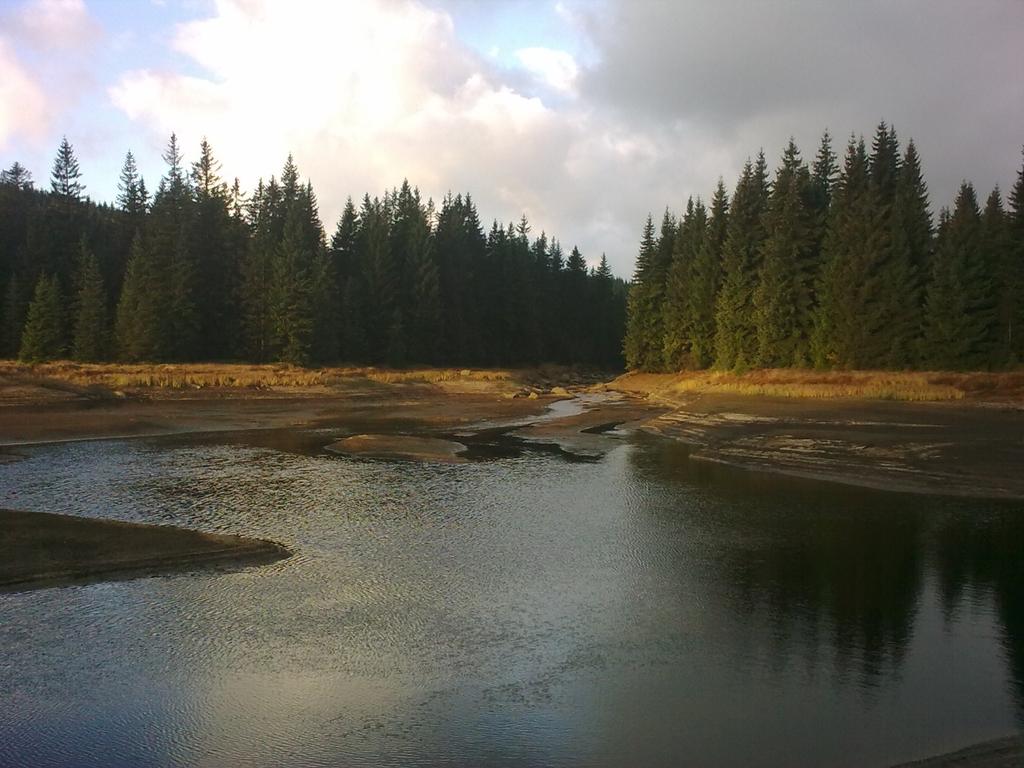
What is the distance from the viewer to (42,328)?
69.5 meters

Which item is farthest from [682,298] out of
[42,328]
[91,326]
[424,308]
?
[42,328]

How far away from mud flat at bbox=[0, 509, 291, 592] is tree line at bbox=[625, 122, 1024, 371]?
49.0 meters

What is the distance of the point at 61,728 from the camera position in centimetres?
1005

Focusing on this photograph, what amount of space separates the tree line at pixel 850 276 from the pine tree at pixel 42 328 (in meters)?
58.6

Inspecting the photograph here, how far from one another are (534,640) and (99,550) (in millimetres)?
10222

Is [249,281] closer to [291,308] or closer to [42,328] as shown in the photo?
[291,308]

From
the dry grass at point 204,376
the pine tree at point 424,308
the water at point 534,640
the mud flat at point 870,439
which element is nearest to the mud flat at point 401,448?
the water at point 534,640

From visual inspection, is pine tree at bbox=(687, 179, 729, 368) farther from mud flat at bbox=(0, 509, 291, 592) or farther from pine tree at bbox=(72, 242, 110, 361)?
mud flat at bbox=(0, 509, 291, 592)

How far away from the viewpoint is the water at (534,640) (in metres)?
9.89

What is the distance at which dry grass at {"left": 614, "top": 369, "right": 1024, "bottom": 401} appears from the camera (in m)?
45.7

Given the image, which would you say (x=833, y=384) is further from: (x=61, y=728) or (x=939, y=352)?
(x=61, y=728)

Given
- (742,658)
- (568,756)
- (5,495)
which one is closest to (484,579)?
(742,658)

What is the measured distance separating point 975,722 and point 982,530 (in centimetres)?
1253

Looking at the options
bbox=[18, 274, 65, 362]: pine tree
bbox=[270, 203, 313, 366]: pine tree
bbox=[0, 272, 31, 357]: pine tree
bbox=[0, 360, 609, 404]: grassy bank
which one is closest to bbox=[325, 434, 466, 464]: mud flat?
bbox=[0, 360, 609, 404]: grassy bank
